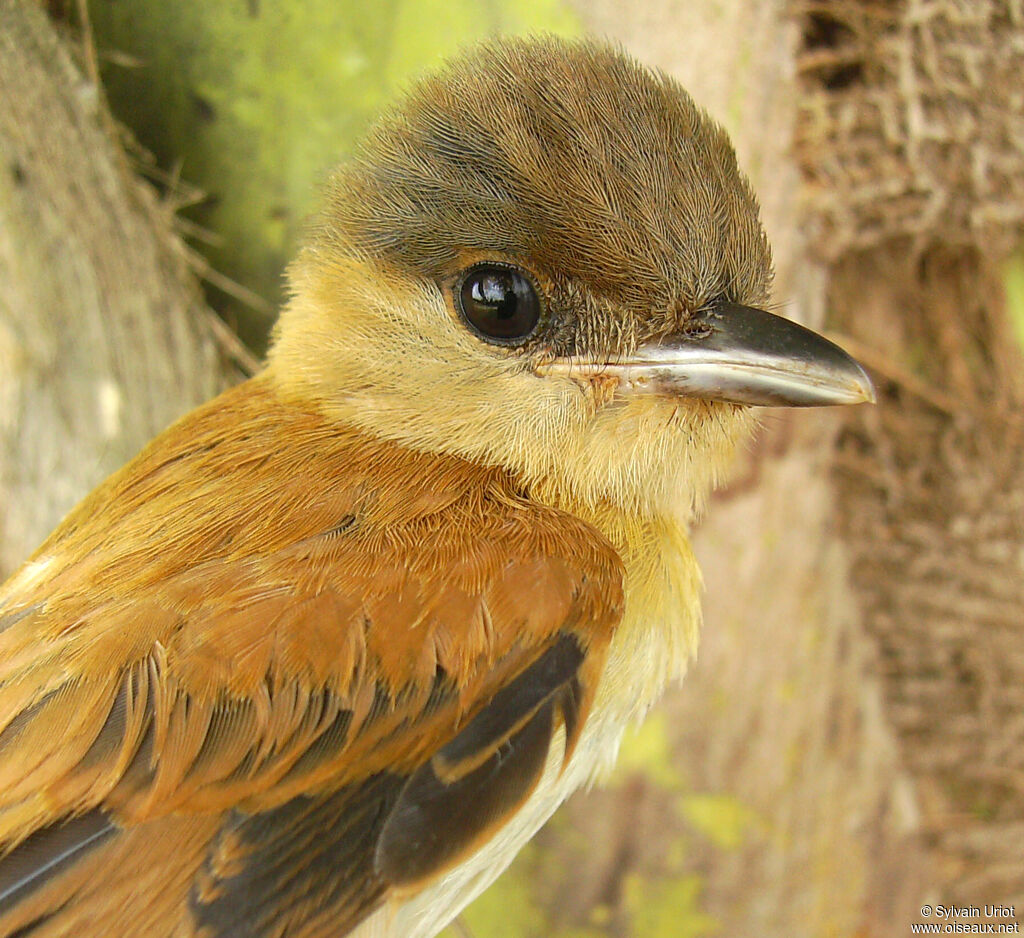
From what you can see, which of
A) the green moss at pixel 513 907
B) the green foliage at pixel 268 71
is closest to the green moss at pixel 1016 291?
the green foliage at pixel 268 71

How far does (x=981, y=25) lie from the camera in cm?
195

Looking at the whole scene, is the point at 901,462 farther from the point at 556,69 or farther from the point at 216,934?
the point at 216,934

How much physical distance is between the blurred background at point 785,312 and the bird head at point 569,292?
460 mm

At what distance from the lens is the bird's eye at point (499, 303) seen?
1296mm

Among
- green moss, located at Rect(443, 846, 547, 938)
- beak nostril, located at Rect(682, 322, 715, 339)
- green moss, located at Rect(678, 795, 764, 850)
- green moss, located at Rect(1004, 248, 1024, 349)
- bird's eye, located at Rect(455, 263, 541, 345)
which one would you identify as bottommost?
green moss, located at Rect(443, 846, 547, 938)

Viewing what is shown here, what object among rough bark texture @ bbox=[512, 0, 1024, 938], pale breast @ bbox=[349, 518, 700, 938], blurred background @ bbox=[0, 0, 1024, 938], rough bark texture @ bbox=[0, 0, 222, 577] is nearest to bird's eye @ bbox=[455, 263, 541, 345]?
pale breast @ bbox=[349, 518, 700, 938]

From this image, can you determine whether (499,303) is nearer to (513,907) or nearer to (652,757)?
(652,757)

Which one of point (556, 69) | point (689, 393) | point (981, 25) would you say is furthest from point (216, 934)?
point (981, 25)

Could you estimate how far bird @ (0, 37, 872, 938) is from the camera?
3.30 ft

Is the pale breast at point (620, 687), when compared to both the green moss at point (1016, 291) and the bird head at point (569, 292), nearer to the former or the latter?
the bird head at point (569, 292)

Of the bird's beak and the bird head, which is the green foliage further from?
the bird's beak

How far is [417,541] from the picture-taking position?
1.16 meters

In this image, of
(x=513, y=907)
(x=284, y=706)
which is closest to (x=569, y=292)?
(x=284, y=706)

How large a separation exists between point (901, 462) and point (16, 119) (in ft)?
8.06
